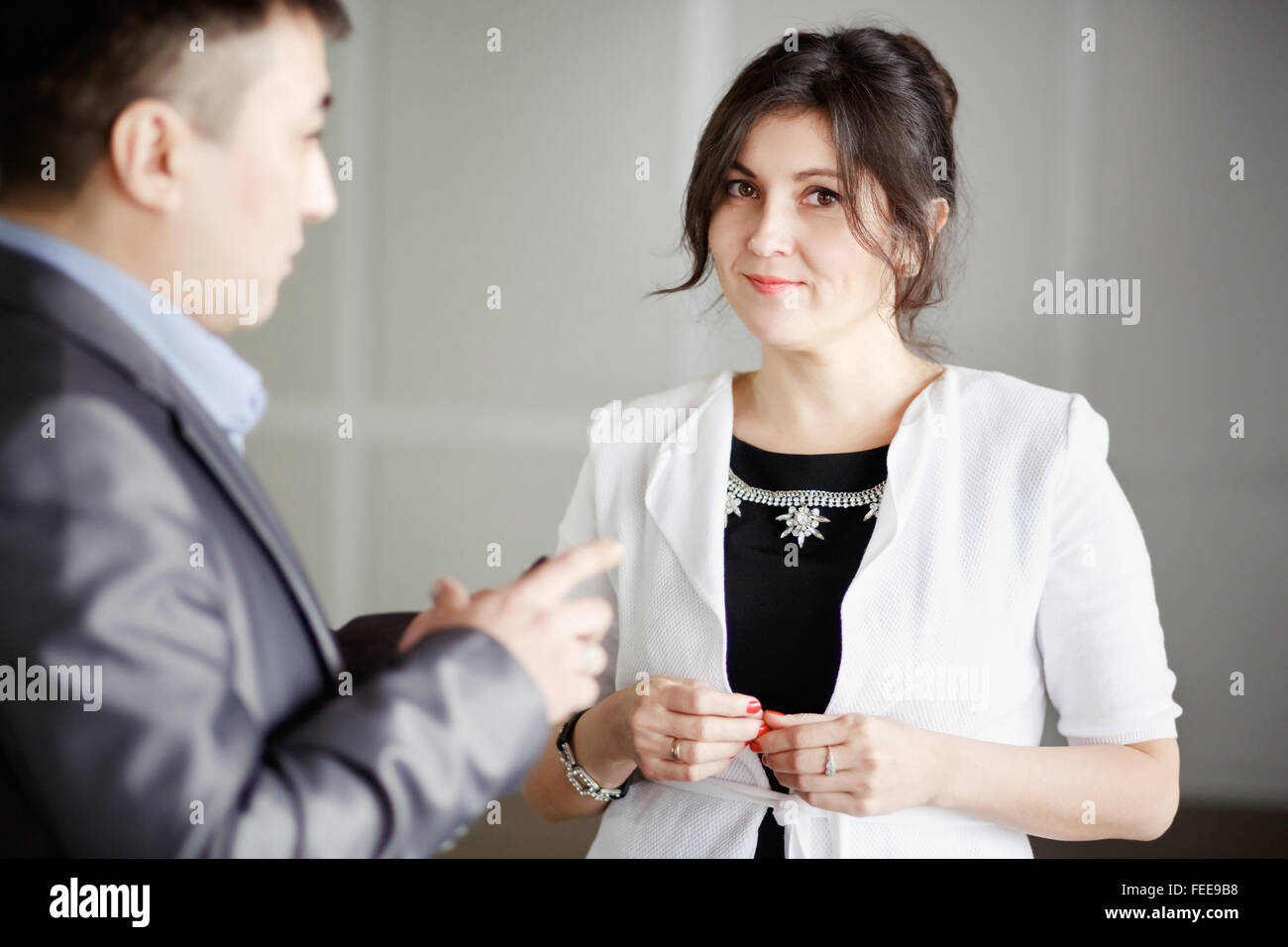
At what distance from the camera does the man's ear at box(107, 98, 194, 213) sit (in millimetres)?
675

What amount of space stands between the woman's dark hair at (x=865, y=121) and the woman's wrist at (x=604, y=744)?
0.52 metres

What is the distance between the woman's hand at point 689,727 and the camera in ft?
3.23

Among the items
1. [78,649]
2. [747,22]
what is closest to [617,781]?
[78,649]

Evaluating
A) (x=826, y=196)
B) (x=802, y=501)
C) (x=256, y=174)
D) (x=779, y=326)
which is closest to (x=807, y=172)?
(x=826, y=196)

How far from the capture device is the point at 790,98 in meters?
1.09

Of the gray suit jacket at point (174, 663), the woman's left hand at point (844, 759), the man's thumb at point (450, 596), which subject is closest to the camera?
the gray suit jacket at point (174, 663)

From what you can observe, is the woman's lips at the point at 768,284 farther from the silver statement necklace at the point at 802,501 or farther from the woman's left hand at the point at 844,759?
the woman's left hand at the point at 844,759

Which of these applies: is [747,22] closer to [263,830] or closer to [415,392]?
[415,392]

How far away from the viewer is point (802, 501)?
114 cm

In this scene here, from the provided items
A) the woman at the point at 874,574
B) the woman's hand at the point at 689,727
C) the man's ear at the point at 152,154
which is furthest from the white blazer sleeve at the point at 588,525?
the man's ear at the point at 152,154

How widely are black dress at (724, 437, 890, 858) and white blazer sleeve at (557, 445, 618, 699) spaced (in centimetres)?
14

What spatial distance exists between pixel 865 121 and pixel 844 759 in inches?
25.1

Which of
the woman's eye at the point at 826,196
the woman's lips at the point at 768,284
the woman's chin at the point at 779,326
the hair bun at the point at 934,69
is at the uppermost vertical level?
the hair bun at the point at 934,69

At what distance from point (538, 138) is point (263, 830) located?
76 centimetres
